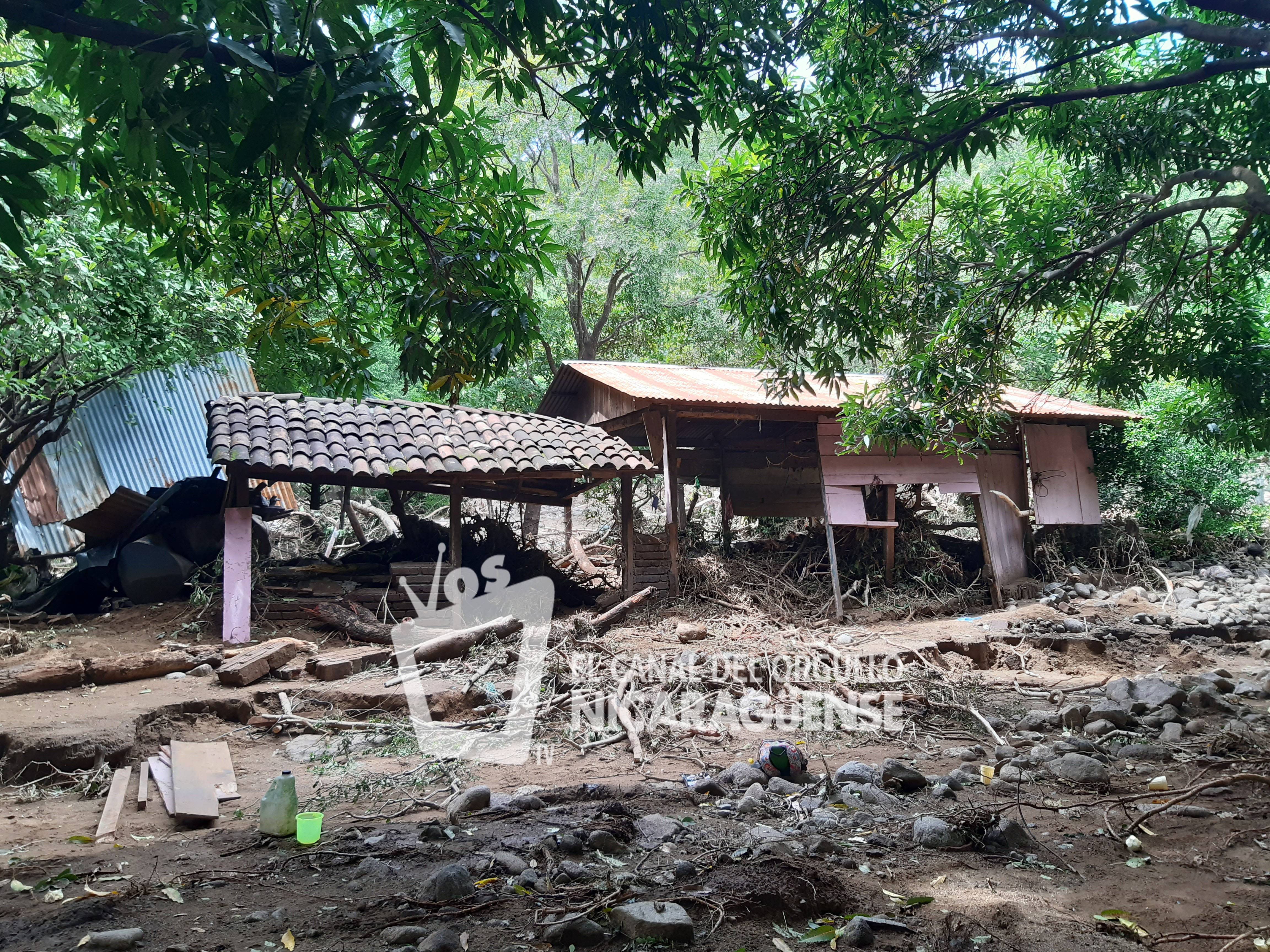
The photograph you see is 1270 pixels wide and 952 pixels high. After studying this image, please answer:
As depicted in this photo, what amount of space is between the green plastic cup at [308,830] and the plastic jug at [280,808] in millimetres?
134

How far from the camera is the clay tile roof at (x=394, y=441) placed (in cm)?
886

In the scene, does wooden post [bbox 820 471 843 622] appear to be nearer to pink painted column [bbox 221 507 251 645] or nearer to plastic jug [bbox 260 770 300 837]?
pink painted column [bbox 221 507 251 645]

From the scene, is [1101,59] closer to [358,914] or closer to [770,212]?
[770,212]

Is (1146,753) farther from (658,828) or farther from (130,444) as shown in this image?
(130,444)

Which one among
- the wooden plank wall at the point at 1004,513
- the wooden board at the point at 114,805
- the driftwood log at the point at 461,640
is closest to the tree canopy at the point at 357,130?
the wooden board at the point at 114,805

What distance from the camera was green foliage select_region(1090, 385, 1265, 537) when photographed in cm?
A: 1425

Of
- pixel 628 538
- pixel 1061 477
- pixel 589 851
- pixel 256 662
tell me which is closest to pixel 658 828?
pixel 589 851

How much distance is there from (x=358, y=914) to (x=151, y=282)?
9.17 meters

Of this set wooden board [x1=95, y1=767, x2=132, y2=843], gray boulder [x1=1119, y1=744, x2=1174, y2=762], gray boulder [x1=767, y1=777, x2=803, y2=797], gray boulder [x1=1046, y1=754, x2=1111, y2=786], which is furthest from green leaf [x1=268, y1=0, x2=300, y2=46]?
gray boulder [x1=1119, y1=744, x2=1174, y2=762]

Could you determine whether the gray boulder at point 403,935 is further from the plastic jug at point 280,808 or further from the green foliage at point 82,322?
the green foliage at point 82,322

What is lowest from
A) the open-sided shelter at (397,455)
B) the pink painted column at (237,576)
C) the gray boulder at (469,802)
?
the gray boulder at (469,802)

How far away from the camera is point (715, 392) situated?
12.0 meters

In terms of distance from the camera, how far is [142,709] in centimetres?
614

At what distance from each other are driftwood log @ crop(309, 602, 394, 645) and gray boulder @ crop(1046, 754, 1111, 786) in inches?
265
